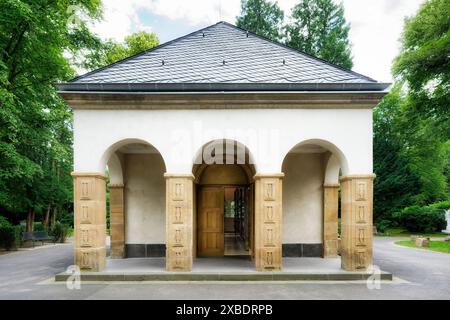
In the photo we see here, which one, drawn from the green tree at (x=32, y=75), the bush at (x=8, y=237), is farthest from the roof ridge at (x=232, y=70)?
the bush at (x=8, y=237)

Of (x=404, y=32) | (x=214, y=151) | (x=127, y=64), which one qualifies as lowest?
(x=214, y=151)

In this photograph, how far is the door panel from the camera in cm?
1181

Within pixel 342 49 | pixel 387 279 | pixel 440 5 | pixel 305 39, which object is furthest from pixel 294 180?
pixel 305 39

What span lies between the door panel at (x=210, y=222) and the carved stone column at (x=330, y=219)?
3.76 metres

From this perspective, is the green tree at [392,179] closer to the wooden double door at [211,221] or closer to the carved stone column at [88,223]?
the wooden double door at [211,221]

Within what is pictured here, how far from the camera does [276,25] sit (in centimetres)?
2947

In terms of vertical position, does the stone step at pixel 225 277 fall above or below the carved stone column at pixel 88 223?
below

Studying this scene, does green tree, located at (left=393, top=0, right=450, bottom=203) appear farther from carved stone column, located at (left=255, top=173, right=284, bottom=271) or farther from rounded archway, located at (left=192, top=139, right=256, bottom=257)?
carved stone column, located at (left=255, top=173, right=284, bottom=271)

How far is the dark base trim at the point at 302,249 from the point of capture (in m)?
11.6

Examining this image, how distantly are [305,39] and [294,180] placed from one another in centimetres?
2088

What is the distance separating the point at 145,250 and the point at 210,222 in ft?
8.37

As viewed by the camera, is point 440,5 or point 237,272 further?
point 440,5
